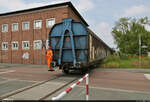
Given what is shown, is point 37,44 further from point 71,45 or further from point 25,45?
point 71,45

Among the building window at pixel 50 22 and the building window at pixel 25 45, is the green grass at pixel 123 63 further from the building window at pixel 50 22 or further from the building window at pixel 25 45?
the building window at pixel 25 45

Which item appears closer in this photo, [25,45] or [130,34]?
[25,45]

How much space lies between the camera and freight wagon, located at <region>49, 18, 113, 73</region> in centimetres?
745

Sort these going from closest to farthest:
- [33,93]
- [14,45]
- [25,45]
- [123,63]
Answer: [33,93], [123,63], [25,45], [14,45]

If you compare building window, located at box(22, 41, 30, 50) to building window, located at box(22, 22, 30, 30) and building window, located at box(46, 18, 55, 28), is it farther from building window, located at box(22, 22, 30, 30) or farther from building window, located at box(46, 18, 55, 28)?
building window, located at box(46, 18, 55, 28)

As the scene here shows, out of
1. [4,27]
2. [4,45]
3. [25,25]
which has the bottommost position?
[4,45]

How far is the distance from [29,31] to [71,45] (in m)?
14.6

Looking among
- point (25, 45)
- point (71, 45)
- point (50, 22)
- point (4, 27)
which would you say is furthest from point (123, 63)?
point (4, 27)

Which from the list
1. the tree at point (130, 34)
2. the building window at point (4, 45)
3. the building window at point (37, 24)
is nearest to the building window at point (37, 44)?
the building window at point (37, 24)

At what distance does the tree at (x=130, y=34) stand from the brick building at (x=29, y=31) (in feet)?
52.9

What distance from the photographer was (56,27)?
8305 millimetres

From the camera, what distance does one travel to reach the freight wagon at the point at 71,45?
24.4 ft

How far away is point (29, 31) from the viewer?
1969 cm

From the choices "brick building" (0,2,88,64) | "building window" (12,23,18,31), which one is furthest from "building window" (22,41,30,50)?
"building window" (12,23,18,31)
